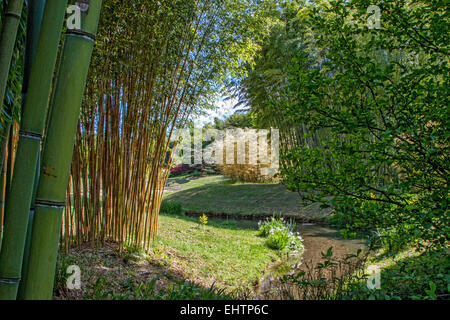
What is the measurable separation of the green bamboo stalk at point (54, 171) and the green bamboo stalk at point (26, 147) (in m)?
0.06

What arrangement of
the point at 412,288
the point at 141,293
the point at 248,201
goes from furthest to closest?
the point at 248,201 < the point at 141,293 < the point at 412,288

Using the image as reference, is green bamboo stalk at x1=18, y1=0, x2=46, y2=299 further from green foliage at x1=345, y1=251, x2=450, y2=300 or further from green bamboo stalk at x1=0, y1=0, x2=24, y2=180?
green foliage at x1=345, y1=251, x2=450, y2=300

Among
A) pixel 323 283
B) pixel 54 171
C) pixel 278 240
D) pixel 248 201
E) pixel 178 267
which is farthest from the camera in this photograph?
pixel 248 201

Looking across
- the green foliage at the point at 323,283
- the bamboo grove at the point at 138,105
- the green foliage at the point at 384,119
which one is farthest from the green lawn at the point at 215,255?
the green foliage at the point at 384,119

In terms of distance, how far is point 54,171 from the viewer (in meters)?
0.74

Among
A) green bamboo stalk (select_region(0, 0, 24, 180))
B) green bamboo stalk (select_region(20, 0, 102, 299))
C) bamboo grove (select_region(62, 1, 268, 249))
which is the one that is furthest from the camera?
bamboo grove (select_region(62, 1, 268, 249))

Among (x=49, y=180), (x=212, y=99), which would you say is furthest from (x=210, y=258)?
(x=49, y=180)

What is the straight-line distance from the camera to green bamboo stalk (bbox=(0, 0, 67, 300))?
30.6 inches

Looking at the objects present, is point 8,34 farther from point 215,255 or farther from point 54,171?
point 215,255

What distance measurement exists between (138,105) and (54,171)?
2.54 metres

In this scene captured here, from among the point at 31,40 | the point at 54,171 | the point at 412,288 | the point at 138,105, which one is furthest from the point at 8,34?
the point at 138,105

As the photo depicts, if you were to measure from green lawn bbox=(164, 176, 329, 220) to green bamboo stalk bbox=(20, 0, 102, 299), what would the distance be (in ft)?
26.1

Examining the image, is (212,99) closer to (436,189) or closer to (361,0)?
(361,0)

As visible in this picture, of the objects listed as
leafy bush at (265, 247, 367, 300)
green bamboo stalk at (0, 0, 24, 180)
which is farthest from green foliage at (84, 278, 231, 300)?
green bamboo stalk at (0, 0, 24, 180)
